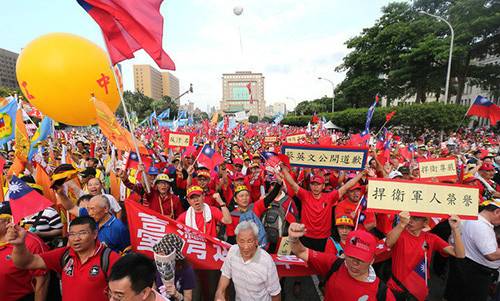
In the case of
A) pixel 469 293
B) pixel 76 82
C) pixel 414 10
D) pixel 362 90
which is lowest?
pixel 469 293

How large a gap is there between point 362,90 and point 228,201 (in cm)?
Result: 3654

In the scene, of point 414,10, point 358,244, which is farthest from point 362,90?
point 358,244

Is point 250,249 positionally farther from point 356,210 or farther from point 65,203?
point 65,203

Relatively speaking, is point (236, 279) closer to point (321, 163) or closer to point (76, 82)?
point (321, 163)

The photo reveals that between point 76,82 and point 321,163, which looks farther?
point 76,82

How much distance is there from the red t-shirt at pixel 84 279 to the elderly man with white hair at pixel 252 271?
0.98 m

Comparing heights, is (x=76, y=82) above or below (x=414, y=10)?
below

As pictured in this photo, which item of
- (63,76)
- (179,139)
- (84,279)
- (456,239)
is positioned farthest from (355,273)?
(179,139)

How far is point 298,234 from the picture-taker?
2.20 m

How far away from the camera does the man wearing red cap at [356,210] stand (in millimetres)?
3654

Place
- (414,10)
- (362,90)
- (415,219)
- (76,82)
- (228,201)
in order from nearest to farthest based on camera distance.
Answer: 1. (415,219)
2. (76,82)
3. (228,201)
4. (414,10)
5. (362,90)

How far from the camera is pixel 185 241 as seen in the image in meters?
3.06

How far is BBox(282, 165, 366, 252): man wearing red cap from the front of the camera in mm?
3916

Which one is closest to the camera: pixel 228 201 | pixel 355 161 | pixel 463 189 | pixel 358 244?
pixel 358 244
